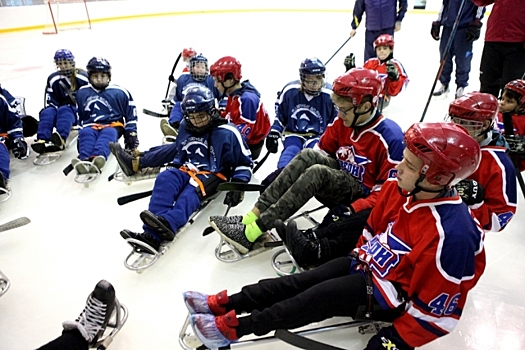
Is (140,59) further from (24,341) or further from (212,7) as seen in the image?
(212,7)

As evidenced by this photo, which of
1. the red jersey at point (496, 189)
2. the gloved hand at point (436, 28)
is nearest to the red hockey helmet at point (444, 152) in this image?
the red jersey at point (496, 189)

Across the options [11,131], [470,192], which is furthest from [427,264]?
[11,131]

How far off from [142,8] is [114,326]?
12.4m

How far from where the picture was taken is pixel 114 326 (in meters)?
1.51

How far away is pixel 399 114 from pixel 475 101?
2492 mm

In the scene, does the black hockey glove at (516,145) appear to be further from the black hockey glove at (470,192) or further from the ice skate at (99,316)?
the ice skate at (99,316)

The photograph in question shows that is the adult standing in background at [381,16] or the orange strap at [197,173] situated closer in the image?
the orange strap at [197,173]

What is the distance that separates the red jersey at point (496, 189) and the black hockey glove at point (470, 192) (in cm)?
3

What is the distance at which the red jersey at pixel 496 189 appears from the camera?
1.53m

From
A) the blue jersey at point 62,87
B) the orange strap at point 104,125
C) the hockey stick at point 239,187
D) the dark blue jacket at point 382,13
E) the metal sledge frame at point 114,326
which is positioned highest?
the dark blue jacket at point 382,13

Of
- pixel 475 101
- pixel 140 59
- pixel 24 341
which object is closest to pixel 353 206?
pixel 475 101

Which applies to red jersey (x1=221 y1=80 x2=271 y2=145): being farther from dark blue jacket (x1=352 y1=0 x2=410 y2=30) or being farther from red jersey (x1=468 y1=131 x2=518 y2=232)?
dark blue jacket (x1=352 y1=0 x2=410 y2=30)

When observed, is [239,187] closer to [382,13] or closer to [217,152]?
[217,152]

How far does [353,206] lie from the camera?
5.63 ft
